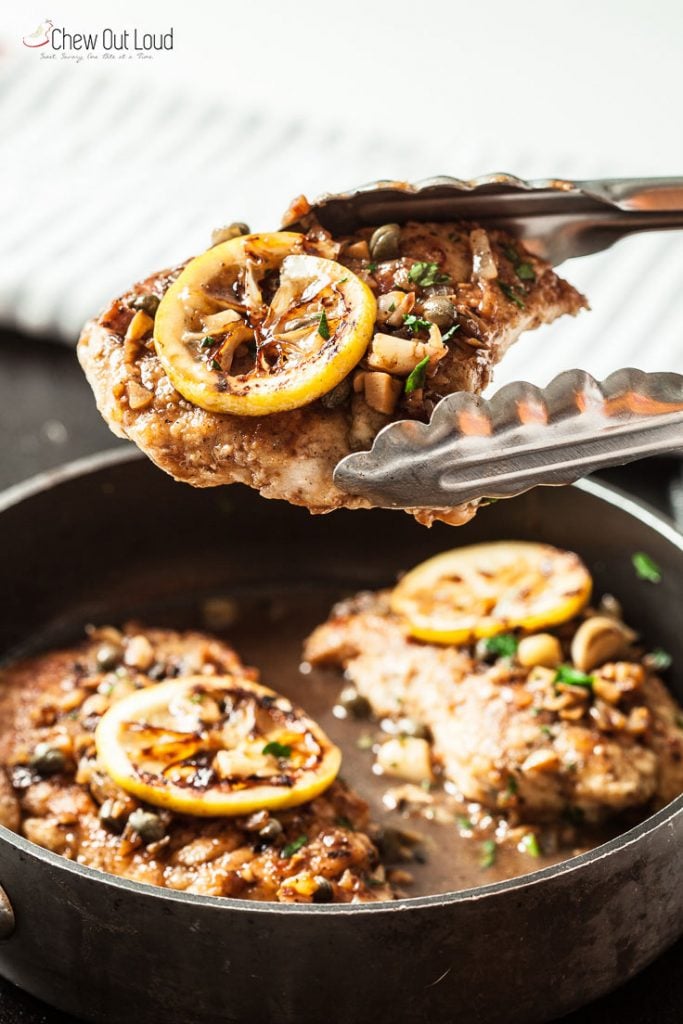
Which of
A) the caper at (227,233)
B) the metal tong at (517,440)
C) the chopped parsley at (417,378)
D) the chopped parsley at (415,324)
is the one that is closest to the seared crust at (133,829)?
the metal tong at (517,440)

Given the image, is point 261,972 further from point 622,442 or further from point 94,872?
point 622,442

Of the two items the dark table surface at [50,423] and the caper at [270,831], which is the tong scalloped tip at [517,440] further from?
the dark table surface at [50,423]

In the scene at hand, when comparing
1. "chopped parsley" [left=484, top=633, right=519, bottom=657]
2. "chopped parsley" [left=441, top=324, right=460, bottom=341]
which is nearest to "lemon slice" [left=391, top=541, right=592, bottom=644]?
"chopped parsley" [left=484, top=633, right=519, bottom=657]

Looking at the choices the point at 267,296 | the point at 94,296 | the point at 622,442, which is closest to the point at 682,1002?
the point at 622,442

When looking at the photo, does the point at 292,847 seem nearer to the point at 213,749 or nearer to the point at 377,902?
the point at 213,749

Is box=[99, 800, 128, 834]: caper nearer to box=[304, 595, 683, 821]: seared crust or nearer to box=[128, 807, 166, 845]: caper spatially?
box=[128, 807, 166, 845]: caper

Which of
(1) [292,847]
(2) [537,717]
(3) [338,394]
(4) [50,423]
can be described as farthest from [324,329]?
(4) [50,423]
